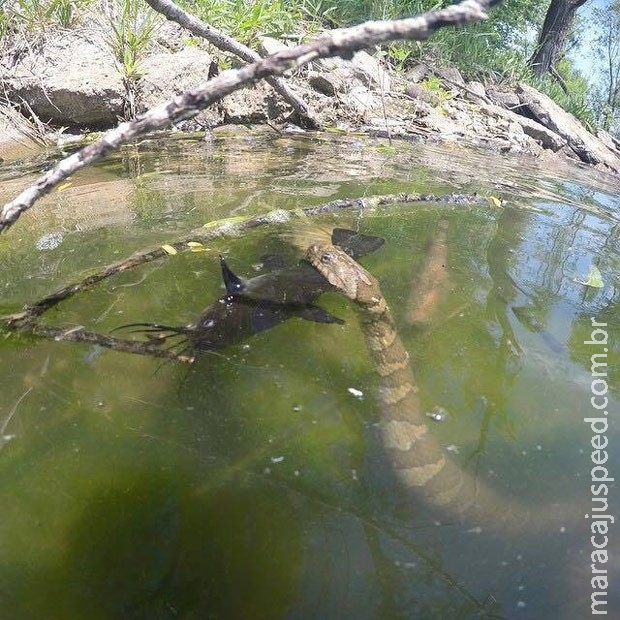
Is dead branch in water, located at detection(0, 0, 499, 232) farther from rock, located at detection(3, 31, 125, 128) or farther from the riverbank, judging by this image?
rock, located at detection(3, 31, 125, 128)

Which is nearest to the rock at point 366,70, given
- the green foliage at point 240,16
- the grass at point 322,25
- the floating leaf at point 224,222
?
the grass at point 322,25

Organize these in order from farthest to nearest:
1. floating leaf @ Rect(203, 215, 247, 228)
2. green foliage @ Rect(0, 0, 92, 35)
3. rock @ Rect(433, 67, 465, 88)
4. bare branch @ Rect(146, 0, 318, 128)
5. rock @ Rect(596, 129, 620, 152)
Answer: rock @ Rect(596, 129, 620, 152)
rock @ Rect(433, 67, 465, 88)
green foliage @ Rect(0, 0, 92, 35)
floating leaf @ Rect(203, 215, 247, 228)
bare branch @ Rect(146, 0, 318, 128)

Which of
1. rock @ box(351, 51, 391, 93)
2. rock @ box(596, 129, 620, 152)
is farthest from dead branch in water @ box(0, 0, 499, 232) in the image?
rock @ box(596, 129, 620, 152)

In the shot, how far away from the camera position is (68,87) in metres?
5.72

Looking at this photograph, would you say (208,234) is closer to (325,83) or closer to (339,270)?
(339,270)

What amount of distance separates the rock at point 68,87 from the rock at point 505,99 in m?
5.93

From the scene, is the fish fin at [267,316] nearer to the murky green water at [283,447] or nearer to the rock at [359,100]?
the murky green water at [283,447]

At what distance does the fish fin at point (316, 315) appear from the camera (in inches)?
96.7

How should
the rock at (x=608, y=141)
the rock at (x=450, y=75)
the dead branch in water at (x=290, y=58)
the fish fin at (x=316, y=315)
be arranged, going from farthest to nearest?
the rock at (x=608, y=141) < the rock at (x=450, y=75) < the fish fin at (x=316, y=315) < the dead branch in water at (x=290, y=58)

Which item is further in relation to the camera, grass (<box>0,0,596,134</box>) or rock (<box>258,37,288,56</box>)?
rock (<box>258,37,288,56</box>)

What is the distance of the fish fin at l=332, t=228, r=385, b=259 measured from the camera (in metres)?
3.10

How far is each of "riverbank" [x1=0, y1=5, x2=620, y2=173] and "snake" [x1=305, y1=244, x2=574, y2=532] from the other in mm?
2983

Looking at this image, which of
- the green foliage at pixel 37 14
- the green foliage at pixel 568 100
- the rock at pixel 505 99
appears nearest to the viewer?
the green foliage at pixel 37 14

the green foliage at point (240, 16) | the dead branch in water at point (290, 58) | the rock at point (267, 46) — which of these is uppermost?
the dead branch in water at point (290, 58)
